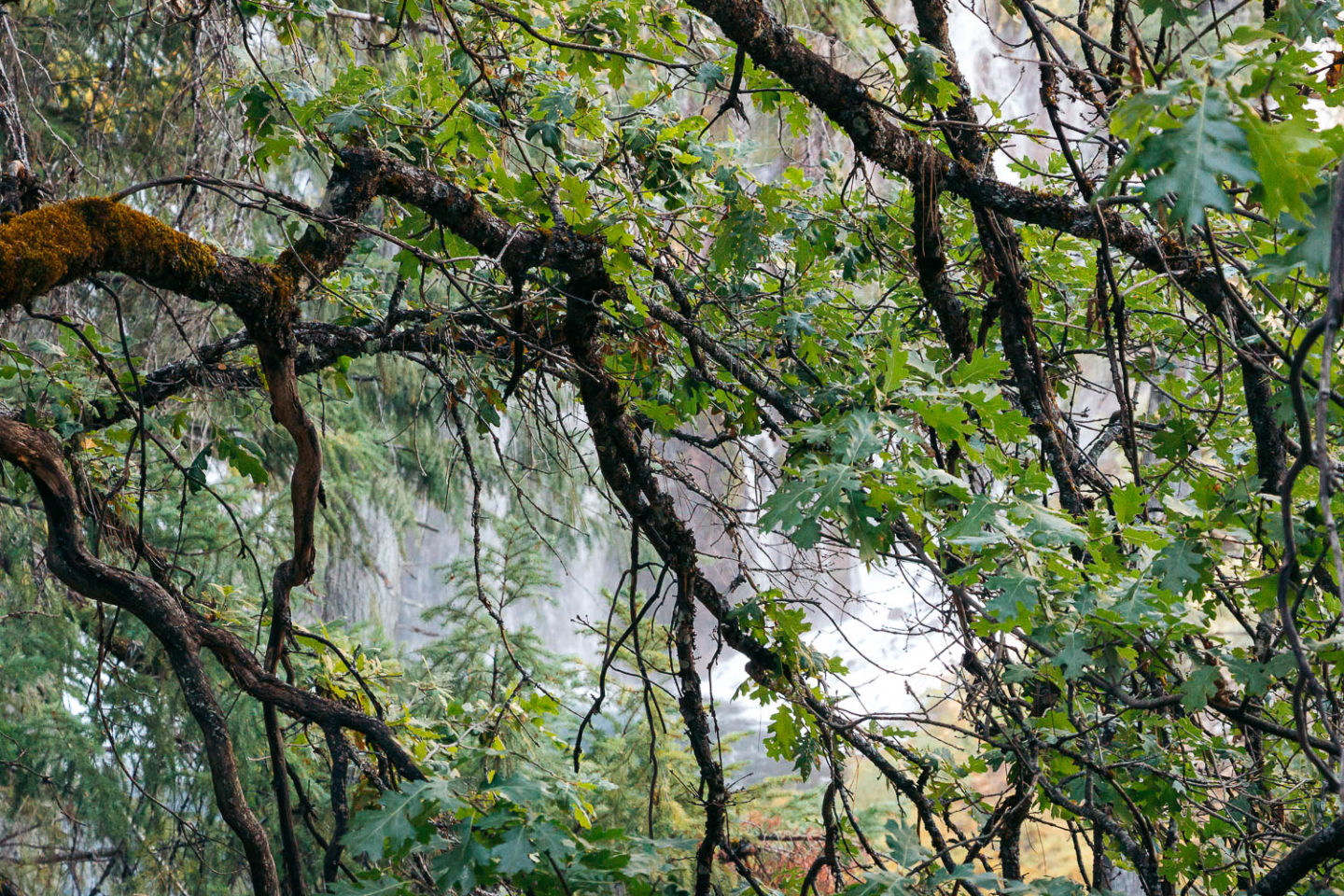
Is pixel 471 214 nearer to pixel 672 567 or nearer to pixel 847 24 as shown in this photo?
pixel 672 567

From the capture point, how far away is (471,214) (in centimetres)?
167

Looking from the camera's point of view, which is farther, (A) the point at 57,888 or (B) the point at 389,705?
(A) the point at 57,888

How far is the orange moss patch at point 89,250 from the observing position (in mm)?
1172

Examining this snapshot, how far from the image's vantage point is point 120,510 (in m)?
2.52

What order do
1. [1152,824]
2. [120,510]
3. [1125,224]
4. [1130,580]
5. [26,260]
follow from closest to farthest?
[26,260] → [1130,580] → [1125,224] → [1152,824] → [120,510]

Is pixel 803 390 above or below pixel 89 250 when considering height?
above

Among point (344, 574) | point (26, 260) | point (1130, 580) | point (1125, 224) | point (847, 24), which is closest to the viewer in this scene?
point (26, 260)

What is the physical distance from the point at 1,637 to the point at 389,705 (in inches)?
120

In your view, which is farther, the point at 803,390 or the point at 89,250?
the point at 803,390

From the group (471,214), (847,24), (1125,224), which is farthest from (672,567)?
(847,24)

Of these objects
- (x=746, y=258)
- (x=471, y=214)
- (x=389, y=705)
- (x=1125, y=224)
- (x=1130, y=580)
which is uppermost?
(x=746, y=258)

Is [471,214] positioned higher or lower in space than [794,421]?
higher

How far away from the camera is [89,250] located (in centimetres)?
126

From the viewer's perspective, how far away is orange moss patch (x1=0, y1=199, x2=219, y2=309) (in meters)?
1.17
